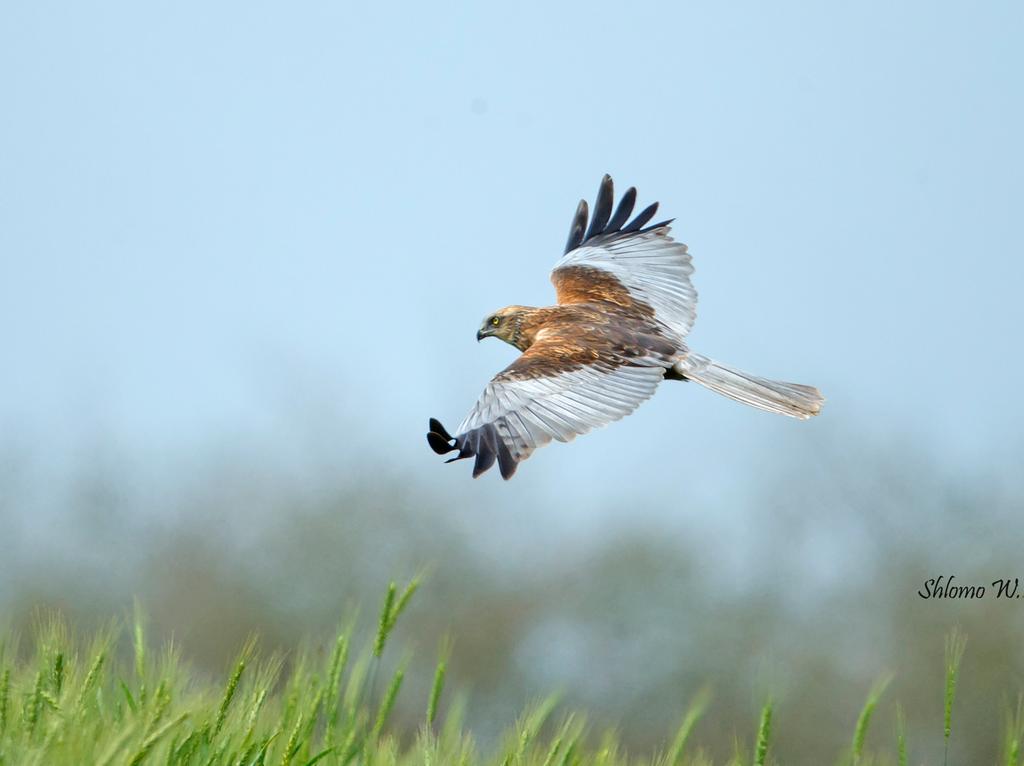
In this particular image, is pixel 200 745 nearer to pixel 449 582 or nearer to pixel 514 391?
pixel 514 391

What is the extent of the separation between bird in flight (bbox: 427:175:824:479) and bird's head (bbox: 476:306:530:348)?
10 mm

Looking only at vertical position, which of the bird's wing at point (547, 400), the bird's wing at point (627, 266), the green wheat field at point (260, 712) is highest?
the bird's wing at point (627, 266)

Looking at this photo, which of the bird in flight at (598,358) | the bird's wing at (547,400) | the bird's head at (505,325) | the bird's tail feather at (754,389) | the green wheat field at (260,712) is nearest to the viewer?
the green wheat field at (260,712)

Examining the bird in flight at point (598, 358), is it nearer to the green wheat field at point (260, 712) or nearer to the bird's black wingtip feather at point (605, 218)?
the bird's black wingtip feather at point (605, 218)

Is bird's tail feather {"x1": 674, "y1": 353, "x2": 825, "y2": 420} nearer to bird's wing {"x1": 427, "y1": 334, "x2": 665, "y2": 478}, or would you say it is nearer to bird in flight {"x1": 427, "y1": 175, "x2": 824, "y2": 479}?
bird in flight {"x1": 427, "y1": 175, "x2": 824, "y2": 479}

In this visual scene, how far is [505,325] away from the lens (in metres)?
9.31

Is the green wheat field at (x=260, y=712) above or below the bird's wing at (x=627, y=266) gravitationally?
below

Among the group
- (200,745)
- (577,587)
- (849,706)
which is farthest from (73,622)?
(577,587)

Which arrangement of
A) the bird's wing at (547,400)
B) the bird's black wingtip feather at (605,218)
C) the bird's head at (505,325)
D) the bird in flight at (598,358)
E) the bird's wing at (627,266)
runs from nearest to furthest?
1. the bird's wing at (547,400)
2. the bird in flight at (598,358)
3. the bird's head at (505,325)
4. the bird's wing at (627,266)
5. the bird's black wingtip feather at (605,218)

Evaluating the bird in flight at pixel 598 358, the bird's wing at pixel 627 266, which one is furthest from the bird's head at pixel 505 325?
the bird's wing at pixel 627 266

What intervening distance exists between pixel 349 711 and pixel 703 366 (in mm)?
4384

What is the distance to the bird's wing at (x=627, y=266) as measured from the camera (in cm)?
959

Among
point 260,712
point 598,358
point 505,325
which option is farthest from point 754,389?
point 260,712

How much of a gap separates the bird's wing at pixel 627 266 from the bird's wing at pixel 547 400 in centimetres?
119
